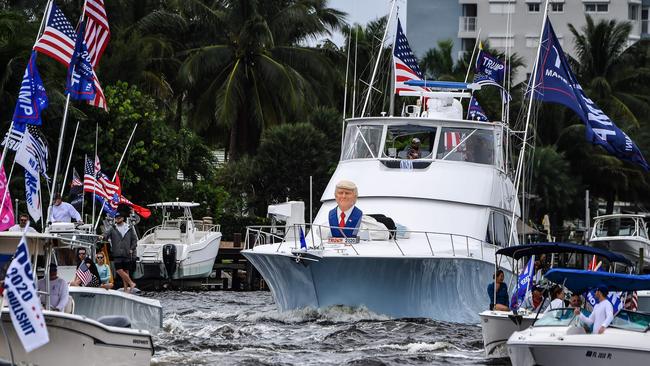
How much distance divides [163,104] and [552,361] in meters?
43.3

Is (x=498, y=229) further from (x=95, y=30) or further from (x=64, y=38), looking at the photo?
(x=64, y=38)

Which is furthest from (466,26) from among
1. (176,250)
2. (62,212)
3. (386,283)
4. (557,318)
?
(557,318)

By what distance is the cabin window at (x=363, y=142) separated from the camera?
32125 mm

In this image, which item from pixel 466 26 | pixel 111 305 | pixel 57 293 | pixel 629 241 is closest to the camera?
pixel 57 293

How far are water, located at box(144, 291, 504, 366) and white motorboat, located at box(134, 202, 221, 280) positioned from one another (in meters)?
13.0

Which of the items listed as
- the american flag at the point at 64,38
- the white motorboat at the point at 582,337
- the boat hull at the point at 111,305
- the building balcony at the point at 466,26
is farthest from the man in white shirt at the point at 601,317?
the building balcony at the point at 466,26

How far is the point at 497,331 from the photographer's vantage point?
74.9 ft

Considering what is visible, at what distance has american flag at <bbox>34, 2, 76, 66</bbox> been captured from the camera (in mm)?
23906

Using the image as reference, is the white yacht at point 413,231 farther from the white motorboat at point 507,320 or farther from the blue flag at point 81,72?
the blue flag at point 81,72

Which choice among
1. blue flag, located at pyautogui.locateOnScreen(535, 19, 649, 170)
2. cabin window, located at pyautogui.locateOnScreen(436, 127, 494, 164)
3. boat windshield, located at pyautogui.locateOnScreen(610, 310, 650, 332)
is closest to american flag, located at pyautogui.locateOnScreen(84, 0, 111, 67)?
cabin window, located at pyautogui.locateOnScreen(436, 127, 494, 164)

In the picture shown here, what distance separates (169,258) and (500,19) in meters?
52.6

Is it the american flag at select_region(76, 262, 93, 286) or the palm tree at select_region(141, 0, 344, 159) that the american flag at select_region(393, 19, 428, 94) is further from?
the palm tree at select_region(141, 0, 344, 159)

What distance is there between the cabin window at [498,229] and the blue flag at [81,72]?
32.2 feet

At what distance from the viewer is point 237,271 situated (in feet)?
156
